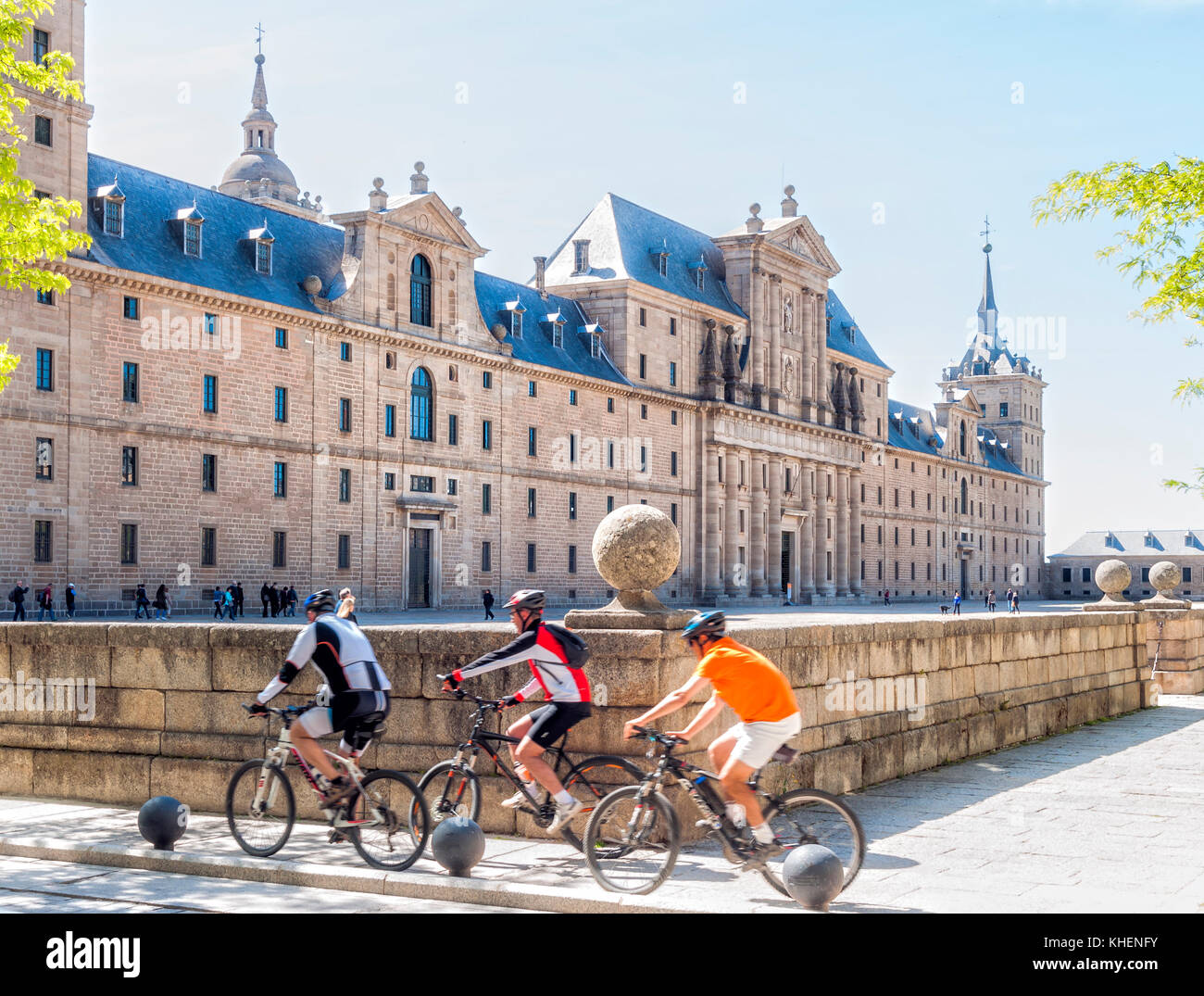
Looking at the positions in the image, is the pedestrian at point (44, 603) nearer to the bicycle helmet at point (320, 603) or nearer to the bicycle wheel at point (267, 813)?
the bicycle wheel at point (267, 813)

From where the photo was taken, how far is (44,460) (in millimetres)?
39781

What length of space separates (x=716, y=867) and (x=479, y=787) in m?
1.73

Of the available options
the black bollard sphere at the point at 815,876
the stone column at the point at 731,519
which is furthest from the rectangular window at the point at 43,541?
the stone column at the point at 731,519

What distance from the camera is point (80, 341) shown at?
134 feet

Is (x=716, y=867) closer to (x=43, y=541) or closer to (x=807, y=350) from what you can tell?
(x=43, y=541)

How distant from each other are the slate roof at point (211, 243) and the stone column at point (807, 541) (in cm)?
3878

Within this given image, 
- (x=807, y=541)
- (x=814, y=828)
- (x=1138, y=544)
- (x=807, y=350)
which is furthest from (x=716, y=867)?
(x=1138, y=544)

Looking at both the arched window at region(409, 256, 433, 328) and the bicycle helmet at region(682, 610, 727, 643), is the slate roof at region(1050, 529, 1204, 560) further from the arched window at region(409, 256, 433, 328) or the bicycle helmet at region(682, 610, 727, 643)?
the bicycle helmet at region(682, 610, 727, 643)

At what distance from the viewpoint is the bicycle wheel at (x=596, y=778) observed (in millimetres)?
9031

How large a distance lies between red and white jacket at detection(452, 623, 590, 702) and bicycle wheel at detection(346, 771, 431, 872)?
880mm

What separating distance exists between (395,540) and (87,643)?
39921 mm

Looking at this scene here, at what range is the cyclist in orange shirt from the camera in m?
8.17
